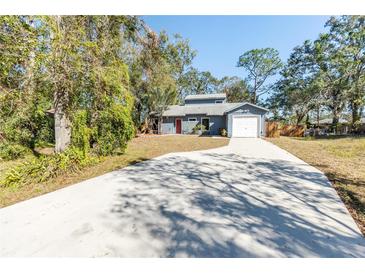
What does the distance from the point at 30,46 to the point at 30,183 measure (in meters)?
3.44

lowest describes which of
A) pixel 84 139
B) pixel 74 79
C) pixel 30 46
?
pixel 84 139

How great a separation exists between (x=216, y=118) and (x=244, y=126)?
12.1 ft

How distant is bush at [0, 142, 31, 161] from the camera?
8.15 metres

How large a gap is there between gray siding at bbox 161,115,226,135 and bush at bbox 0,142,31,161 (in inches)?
635

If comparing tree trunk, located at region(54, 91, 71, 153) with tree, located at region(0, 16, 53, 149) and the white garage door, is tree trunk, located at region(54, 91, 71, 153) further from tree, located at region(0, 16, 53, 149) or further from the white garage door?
the white garage door

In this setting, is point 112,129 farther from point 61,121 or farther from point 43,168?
point 43,168

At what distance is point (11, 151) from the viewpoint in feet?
27.6

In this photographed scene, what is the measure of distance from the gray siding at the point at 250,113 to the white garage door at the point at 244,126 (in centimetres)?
37

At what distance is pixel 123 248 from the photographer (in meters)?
2.40

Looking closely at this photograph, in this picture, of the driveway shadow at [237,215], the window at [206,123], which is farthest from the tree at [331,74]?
the driveway shadow at [237,215]

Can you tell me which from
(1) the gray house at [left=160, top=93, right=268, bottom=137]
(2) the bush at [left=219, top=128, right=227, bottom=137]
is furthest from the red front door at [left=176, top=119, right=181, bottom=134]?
(2) the bush at [left=219, top=128, right=227, bottom=137]

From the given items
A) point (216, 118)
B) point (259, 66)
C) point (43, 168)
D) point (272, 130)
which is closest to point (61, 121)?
point (43, 168)
